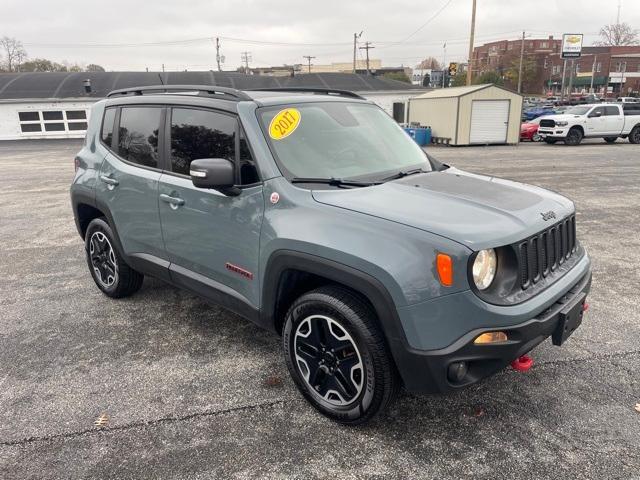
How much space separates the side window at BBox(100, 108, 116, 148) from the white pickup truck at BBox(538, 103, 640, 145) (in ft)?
72.7

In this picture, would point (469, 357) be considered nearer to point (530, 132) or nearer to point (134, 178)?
point (134, 178)

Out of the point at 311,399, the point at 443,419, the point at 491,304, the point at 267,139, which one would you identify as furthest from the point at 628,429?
the point at 267,139

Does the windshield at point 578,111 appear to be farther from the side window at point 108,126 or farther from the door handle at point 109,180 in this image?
the door handle at point 109,180

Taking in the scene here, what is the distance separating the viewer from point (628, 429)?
9.12 ft

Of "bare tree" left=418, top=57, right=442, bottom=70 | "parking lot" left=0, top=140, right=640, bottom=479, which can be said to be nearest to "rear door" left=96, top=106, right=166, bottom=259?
"parking lot" left=0, top=140, right=640, bottom=479

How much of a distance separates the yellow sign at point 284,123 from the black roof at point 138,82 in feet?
95.2

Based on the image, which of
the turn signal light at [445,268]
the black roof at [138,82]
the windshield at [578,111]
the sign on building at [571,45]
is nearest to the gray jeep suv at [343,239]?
the turn signal light at [445,268]

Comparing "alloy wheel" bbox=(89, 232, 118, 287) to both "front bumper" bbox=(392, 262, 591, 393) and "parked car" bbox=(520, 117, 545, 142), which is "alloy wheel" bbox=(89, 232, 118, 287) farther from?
"parked car" bbox=(520, 117, 545, 142)

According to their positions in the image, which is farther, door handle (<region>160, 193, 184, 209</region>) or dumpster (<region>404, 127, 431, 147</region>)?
dumpster (<region>404, 127, 431, 147</region>)

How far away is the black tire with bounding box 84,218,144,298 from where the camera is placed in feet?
14.9

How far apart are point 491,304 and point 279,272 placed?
1.20 metres

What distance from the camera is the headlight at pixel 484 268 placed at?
2393 millimetres

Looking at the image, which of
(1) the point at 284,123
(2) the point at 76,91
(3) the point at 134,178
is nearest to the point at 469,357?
A: (1) the point at 284,123

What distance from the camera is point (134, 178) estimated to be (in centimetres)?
400
